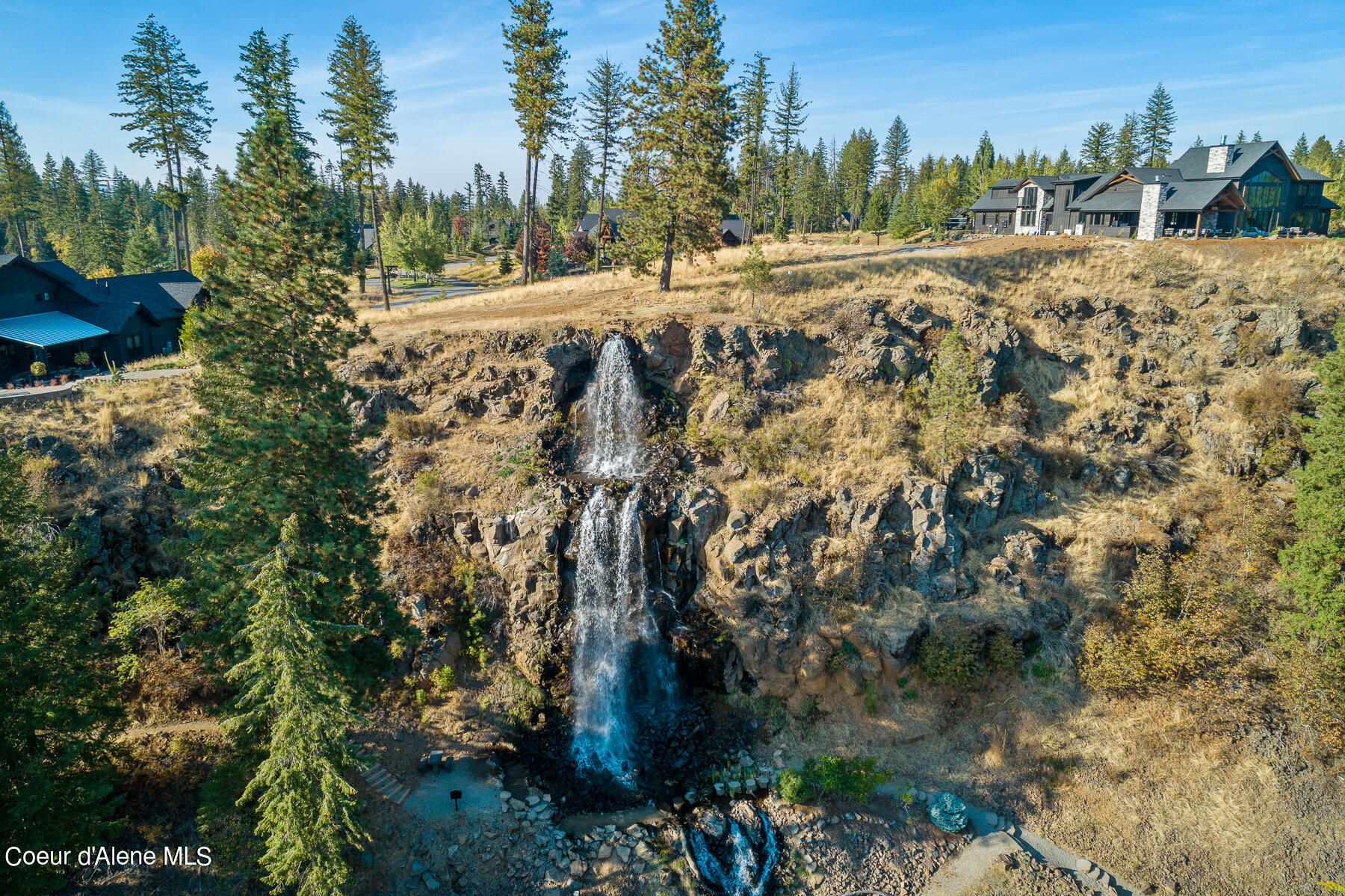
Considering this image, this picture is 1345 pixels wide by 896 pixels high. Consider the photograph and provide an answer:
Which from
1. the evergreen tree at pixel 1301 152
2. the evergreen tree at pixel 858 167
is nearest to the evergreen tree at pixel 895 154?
the evergreen tree at pixel 858 167

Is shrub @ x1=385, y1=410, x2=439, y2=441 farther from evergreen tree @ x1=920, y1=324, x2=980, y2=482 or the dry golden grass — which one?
evergreen tree @ x1=920, y1=324, x2=980, y2=482

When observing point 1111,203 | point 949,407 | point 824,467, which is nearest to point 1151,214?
point 1111,203

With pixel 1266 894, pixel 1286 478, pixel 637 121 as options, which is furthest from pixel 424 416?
pixel 1286 478

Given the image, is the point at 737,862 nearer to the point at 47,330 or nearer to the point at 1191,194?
the point at 47,330

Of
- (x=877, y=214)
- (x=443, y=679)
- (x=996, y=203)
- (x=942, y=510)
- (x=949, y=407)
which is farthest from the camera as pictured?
(x=877, y=214)

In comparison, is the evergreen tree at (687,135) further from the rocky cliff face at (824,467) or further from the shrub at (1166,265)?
the shrub at (1166,265)
